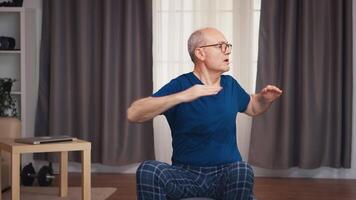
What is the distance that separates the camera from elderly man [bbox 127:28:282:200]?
5.99 feet

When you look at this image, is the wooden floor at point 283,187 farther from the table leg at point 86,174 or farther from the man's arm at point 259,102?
the man's arm at point 259,102

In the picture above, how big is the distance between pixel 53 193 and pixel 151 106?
1967 millimetres

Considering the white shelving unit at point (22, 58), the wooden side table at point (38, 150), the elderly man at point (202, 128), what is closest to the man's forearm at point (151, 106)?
the elderly man at point (202, 128)

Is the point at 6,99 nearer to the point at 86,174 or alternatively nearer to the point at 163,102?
the point at 86,174

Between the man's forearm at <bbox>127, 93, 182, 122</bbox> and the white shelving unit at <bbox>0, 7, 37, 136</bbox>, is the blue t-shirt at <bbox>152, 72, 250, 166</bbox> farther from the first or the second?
the white shelving unit at <bbox>0, 7, 37, 136</bbox>

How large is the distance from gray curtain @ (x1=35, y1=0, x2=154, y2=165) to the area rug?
71 cm

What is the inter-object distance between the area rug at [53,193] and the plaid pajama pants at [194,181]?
167cm

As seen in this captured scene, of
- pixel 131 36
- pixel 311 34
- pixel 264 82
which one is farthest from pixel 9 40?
pixel 311 34

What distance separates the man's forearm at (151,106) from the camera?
5.99 ft

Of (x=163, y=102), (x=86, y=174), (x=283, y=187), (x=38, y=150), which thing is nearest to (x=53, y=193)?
(x=86, y=174)

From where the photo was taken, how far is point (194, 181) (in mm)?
1899

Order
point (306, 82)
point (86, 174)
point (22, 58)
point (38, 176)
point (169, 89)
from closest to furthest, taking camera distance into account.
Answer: point (169, 89) → point (86, 174) → point (38, 176) → point (306, 82) → point (22, 58)

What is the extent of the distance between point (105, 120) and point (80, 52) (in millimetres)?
618

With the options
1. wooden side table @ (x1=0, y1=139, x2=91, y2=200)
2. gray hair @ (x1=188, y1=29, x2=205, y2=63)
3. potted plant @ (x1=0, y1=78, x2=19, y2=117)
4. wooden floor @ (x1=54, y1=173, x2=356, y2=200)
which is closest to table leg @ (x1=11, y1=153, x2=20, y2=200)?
wooden side table @ (x1=0, y1=139, x2=91, y2=200)
